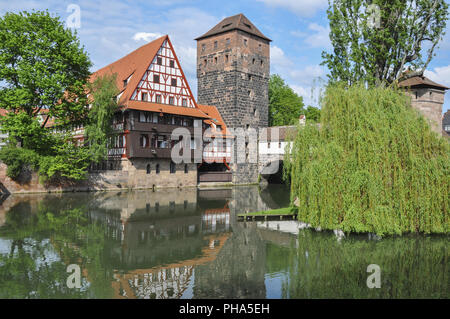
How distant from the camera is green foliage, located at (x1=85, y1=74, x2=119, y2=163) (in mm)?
34203

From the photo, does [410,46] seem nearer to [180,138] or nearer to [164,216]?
[164,216]

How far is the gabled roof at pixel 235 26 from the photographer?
156ft

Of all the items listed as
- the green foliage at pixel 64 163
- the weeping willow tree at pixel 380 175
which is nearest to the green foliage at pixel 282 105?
the green foliage at pixel 64 163

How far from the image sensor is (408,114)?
1498cm

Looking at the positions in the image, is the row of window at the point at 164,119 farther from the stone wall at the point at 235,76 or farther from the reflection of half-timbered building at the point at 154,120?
the stone wall at the point at 235,76

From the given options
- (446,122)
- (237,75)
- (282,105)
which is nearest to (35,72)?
(237,75)

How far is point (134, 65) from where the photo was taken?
1549 inches

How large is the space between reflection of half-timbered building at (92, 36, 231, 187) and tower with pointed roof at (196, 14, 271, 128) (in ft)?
26.8

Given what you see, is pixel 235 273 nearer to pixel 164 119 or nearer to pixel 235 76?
pixel 164 119

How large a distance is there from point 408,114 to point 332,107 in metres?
2.82

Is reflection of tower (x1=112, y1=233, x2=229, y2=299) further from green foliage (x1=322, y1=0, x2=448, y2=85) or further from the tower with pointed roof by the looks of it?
the tower with pointed roof

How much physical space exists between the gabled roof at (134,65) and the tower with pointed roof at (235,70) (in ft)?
32.7

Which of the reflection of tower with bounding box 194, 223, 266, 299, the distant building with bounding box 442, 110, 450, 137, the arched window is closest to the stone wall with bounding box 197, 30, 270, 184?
the arched window

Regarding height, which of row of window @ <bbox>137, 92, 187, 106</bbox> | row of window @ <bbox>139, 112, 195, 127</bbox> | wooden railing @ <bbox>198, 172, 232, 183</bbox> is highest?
row of window @ <bbox>137, 92, 187, 106</bbox>
